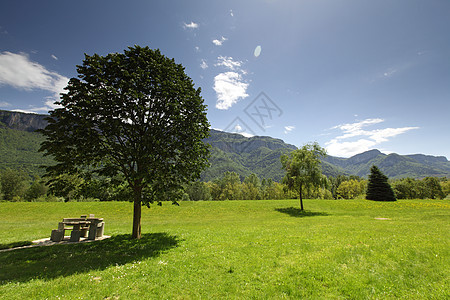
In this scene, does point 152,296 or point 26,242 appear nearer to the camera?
point 152,296

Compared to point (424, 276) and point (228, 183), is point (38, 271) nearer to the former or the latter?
point (424, 276)

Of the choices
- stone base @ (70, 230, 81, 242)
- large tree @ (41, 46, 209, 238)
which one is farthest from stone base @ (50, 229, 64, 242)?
large tree @ (41, 46, 209, 238)

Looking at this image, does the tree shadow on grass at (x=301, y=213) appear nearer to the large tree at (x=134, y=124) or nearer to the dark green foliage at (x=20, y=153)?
the large tree at (x=134, y=124)

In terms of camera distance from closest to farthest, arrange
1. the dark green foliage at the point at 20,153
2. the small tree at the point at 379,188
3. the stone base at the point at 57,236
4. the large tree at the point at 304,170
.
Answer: the stone base at the point at 57,236 < the large tree at the point at 304,170 < the small tree at the point at 379,188 < the dark green foliage at the point at 20,153

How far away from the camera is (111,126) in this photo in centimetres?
1094

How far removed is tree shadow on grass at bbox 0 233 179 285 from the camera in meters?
8.13

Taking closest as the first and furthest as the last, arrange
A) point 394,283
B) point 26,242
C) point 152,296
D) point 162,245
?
1. point 152,296
2. point 394,283
3. point 162,245
4. point 26,242

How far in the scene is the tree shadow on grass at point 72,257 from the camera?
813cm

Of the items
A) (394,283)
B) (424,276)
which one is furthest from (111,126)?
A: (424,276)

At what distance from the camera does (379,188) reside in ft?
171

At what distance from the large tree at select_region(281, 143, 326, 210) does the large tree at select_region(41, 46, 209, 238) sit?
25.6 metres

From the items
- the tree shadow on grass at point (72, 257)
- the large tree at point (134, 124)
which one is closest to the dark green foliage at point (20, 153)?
the tree shadow on grass at point (72, 257)

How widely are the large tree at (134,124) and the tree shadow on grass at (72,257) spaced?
2.43 metres

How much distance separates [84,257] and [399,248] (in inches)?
670
